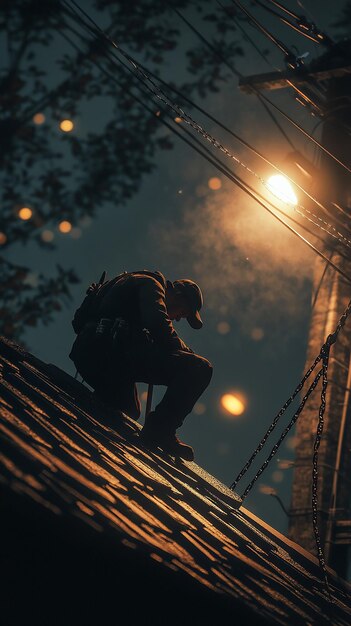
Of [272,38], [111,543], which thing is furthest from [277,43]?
[111,543]

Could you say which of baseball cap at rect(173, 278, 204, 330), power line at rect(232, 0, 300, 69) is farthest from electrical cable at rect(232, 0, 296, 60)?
baseball cap at rect(173, 278, 204, 330)

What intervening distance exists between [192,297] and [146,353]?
87cm

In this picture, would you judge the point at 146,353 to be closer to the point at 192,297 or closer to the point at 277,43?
the point at 192,297

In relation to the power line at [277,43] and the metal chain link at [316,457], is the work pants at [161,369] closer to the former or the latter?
the metal chain link at [316,457]

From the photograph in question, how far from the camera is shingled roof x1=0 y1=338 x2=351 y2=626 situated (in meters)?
2.26

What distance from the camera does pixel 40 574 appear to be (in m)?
2.35

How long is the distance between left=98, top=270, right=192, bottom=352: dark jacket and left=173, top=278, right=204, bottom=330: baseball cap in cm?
34

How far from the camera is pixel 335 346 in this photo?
12109mm

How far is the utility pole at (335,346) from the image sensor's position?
9.70 meters

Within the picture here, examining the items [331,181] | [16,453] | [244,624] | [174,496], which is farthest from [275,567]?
[331,181]

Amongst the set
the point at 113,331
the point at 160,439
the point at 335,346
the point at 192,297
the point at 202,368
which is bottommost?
the point at 160,439

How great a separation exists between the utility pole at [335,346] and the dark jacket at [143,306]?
356cm

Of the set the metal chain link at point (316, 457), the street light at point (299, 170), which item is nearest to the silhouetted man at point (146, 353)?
the metal chain link at point (316, 457)

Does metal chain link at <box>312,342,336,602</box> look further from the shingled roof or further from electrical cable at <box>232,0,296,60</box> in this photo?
electrical cable at <box>232,0,296,60</box>
